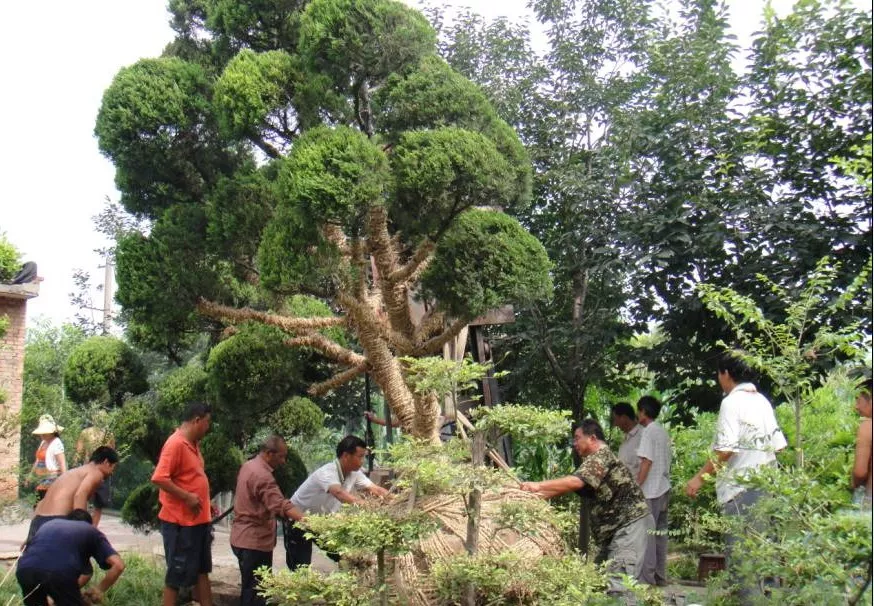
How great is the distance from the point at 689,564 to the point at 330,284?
4777mm

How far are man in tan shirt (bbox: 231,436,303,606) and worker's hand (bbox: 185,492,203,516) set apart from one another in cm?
27

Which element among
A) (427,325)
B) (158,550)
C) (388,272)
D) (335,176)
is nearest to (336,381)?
(427,325)

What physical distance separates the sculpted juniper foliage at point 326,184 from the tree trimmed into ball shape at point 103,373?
0.80 m

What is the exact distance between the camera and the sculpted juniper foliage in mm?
6660

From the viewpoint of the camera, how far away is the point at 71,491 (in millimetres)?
6777

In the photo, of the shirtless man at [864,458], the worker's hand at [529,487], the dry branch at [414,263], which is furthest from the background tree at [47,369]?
the shirtless man at [864,458]

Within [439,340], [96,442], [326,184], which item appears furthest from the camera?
[96,442]

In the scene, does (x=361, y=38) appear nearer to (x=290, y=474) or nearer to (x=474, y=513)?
(x=474, y=513)

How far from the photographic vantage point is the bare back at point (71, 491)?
265 inches

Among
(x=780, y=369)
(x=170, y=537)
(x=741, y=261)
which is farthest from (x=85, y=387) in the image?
(x=780, y=369)

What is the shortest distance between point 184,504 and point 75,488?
77cm

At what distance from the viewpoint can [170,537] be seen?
6.82m

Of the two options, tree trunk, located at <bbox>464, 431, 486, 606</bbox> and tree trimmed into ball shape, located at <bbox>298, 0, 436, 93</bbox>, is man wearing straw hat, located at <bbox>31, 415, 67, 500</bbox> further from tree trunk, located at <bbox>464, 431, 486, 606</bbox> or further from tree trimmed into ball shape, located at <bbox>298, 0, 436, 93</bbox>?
tree trunk, located at <bbox>464, 431, 486, 606</bbox>

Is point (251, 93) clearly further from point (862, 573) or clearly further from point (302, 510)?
point (862, 573)
